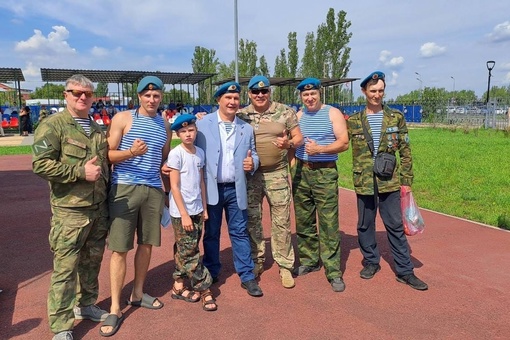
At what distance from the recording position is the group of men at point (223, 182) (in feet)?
9.91

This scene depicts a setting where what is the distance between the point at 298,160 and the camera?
171 inches

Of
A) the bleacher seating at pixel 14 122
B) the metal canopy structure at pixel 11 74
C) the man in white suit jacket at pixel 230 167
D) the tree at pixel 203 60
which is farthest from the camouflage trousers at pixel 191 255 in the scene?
the tree at pixel 203 60

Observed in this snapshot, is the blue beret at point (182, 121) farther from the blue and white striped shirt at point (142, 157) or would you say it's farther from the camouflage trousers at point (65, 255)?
the camouflage trousers at point (65, 255)

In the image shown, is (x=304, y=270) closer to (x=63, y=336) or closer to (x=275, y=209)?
(x=275, y=209)

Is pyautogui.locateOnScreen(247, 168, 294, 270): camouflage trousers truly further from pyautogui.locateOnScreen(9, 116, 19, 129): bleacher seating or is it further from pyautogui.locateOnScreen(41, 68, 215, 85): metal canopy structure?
pyautogui.locateOnScreen(9, 116, 19, 129): bleacher seating

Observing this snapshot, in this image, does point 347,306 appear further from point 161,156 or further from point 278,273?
point 161,156

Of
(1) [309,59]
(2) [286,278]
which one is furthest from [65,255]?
(1) [309,59]

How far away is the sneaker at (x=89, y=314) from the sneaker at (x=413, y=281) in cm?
289

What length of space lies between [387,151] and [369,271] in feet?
4.28

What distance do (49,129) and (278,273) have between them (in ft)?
8.97

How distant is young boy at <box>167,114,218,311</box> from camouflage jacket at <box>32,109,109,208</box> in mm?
618

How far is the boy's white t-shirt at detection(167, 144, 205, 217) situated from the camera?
3.52 m

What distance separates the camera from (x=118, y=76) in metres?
29.1

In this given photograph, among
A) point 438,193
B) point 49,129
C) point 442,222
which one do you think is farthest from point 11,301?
point 438,193
